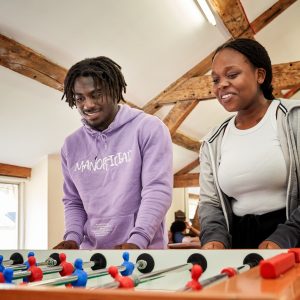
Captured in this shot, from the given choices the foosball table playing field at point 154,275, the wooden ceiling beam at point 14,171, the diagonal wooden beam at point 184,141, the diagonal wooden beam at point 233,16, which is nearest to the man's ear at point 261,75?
the foosball table playing field at point 154,275

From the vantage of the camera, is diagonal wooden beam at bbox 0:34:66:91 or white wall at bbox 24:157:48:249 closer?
diagonal wooden beam at bbox 0:34:66:91

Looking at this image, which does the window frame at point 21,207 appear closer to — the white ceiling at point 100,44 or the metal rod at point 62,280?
the white ceiling at point 100,44

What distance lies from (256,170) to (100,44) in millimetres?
2767

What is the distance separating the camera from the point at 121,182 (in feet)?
5.59

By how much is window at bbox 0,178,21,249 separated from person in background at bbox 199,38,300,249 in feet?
13.9

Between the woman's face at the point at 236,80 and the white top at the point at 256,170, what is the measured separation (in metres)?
0.08

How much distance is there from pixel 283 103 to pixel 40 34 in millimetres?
2506

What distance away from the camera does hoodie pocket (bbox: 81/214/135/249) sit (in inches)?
66.3

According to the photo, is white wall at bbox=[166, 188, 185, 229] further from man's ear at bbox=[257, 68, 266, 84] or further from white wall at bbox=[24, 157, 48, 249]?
man's ear at bbox=[257, 68, 266, 84]

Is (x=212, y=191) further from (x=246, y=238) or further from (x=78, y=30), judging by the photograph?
(x=78, y=30)

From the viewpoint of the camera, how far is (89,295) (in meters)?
0.58

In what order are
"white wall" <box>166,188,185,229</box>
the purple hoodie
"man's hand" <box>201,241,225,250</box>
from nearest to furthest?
"man's hand" <box>201,241,225,250</box>
the purple hoodie
"white wall" <box>166,188,185,229</box>

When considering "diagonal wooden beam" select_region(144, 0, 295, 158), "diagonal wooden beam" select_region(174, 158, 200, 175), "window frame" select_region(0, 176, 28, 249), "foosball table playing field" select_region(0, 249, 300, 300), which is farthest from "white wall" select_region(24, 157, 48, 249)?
"foosball table playing field" select_region(0, 249, 300, 300)

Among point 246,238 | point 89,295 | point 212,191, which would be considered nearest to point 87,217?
point 212,191
